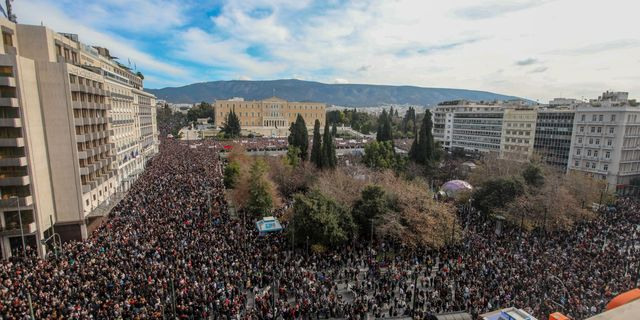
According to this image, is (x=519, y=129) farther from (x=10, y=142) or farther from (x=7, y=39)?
(x=7, y=39)

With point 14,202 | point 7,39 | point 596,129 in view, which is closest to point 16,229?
point 14,202

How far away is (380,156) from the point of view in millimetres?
49625

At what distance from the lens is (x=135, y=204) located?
3161cm

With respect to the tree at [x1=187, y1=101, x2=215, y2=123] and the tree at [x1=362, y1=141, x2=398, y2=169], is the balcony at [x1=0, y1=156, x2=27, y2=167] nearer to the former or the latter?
the tree at [x1=362, y1=141, x2=398, y2=169]

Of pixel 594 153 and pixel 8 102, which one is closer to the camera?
pixel 8 102

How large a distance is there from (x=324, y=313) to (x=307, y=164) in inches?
1160

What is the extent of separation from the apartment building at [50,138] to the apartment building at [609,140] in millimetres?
61557

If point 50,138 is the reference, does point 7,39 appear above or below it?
above

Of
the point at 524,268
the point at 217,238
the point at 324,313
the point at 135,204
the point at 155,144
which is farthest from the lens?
the point at 155,144

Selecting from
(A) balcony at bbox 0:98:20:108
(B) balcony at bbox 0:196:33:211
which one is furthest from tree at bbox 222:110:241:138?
(A) balcony at bbox 0:98:20:108

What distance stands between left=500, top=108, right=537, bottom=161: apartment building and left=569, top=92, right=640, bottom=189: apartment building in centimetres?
890

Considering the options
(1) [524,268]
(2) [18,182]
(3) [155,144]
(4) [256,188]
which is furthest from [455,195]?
(3) [155,144]

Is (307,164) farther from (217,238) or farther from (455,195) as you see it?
(217,238)

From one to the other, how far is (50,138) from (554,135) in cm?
6680
